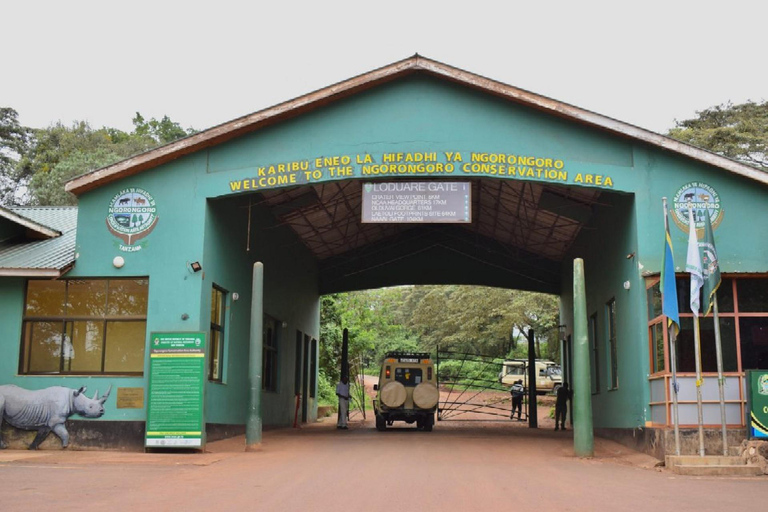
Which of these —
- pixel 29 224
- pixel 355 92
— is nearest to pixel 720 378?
pixel 355 92

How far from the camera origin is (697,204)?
16.1 meters

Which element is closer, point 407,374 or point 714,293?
point 714,293

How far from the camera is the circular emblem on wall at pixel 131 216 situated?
17047 millimetres

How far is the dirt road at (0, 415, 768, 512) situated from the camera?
941 cm

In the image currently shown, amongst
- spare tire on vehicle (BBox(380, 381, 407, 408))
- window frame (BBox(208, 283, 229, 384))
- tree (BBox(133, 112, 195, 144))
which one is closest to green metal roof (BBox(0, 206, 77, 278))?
window frame (BBox(208, 283, 229, 384))

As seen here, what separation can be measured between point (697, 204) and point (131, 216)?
37.7 ft

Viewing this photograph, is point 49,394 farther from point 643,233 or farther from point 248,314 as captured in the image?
point 643,233

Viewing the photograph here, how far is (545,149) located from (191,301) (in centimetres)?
781

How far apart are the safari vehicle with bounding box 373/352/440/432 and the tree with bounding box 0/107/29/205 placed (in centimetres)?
3208

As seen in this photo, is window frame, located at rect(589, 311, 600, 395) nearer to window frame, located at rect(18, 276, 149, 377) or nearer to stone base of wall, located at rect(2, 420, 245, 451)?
window frame, located at rect(18, 276, 149, 377)

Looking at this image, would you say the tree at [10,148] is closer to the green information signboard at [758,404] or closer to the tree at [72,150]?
the tree at [72,150]

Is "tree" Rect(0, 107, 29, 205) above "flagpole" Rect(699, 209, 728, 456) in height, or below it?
above

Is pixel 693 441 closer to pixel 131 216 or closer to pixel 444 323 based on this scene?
pixel 131 216

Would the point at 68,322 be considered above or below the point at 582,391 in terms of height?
above
